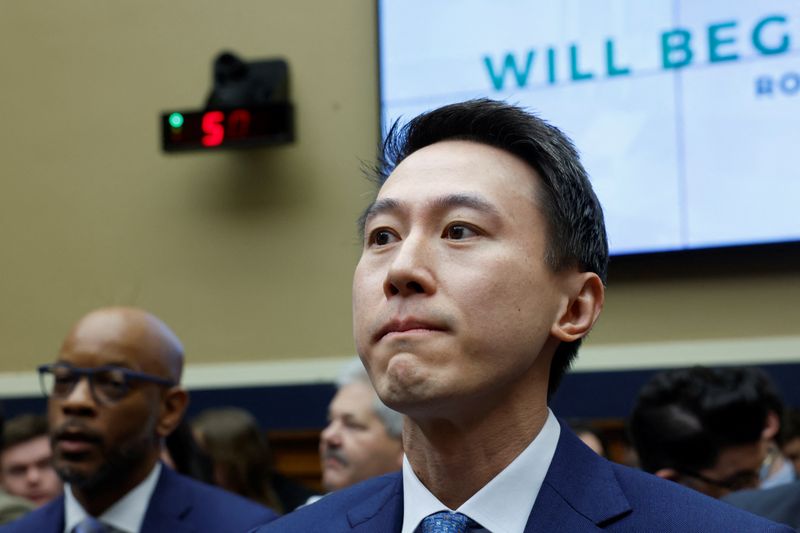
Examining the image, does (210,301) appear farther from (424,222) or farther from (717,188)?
(424,222)

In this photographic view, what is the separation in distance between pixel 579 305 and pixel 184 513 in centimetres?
169

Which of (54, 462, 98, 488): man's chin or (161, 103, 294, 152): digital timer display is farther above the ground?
(161, 103, 294, 152): digital timer display

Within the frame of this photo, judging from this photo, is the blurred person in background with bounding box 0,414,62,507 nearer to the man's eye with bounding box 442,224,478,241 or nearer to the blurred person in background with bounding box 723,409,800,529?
the blurred person in background with bounding box 723,409,800,529

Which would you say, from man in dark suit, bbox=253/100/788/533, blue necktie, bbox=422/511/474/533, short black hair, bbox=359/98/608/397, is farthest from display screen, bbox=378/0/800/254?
blue necktie, bbox=422/511/474/533

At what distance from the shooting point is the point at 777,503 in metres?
2.59

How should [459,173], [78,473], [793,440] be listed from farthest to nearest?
[793,440]
[78,473]
[459,173]

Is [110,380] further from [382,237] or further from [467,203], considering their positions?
[467,203]

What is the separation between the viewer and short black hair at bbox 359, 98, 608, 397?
6.26 feet

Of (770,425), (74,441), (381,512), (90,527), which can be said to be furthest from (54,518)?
(770,425)

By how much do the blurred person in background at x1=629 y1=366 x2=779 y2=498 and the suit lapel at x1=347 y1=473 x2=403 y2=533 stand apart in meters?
1.46

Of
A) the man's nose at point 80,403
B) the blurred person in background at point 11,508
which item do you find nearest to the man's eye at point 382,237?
the man's nose at point 80,403

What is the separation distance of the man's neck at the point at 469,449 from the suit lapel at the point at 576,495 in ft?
0.25

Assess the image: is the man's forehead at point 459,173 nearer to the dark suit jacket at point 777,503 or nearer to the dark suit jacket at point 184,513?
the dark suit jacket at point 777,503

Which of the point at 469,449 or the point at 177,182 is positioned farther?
the point at 177,182
